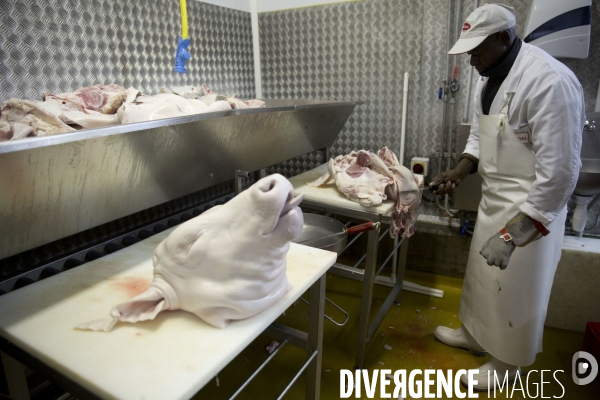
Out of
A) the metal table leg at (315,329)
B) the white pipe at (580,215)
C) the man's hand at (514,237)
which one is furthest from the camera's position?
the white pipe at (580,215)

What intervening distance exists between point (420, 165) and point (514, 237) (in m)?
1.29

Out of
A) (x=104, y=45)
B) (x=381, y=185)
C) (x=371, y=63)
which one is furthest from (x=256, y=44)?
(x=381, y=185)

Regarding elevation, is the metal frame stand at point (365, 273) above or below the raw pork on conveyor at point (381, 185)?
below

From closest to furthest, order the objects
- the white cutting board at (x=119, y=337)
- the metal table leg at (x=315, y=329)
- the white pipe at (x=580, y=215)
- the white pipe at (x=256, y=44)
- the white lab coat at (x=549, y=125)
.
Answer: the white cutting board at (x=119, y=337) < the metal table leg at (x=315, y=329) < the white lab coat at (x=549, y=125) < the white pipe at (x=580, y=215) < the white pipe at (x=256, y=44)

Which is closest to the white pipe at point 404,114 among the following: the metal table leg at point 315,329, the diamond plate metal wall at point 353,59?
the diamond plate metal wall at point 353,59

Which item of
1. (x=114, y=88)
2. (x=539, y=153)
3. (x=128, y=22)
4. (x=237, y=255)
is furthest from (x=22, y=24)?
(x=539, y=153)

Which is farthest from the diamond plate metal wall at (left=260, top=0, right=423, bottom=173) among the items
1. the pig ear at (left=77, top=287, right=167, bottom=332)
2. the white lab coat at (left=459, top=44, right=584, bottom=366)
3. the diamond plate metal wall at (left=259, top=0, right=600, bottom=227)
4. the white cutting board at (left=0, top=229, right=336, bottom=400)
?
the pig ear at (left=77, top=287, right=167, bottom=332)

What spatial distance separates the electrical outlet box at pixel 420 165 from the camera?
2.79 meters

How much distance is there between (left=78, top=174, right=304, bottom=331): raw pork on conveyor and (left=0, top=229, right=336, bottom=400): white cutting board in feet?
0.13

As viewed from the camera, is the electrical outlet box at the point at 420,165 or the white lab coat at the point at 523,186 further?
the electrical outlet box at the point at 420,165

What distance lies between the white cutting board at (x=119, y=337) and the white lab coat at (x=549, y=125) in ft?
3.46

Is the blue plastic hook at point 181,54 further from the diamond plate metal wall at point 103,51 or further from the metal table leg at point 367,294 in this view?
the metal table leg at point 367,294

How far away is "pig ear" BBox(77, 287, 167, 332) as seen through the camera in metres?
0.98

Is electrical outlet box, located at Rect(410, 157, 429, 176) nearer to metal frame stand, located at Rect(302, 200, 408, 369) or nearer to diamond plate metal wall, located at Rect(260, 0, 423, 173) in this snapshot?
diamond plate metal wall, located at Rect(260, 0, 423, 173)
